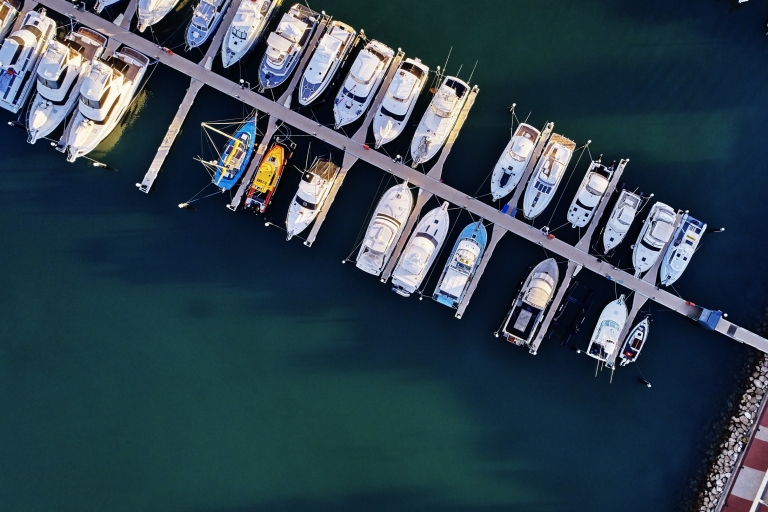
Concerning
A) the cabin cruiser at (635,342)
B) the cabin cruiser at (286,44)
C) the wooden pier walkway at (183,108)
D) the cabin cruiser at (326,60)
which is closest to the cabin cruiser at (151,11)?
the wooden pier walkway at (183,108)

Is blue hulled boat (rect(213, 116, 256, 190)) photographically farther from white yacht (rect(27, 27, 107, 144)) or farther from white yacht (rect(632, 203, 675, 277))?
white yacht (rect(632, 203, 675, 277))

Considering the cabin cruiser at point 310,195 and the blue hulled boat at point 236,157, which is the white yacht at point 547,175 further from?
the blue hulled boat at point 236,157

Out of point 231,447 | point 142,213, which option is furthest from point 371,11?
point 231,447

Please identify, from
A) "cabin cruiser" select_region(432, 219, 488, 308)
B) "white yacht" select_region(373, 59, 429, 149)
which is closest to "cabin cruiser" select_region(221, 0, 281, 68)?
"white yacht" select_region(373, 59, 429, 149)

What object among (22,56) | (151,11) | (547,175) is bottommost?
(22,56)

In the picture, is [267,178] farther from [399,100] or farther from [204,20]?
[204,20]

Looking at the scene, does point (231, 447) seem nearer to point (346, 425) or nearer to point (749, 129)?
point (346, 425)

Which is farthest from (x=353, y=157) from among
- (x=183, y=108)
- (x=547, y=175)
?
(x=547, y=175)
